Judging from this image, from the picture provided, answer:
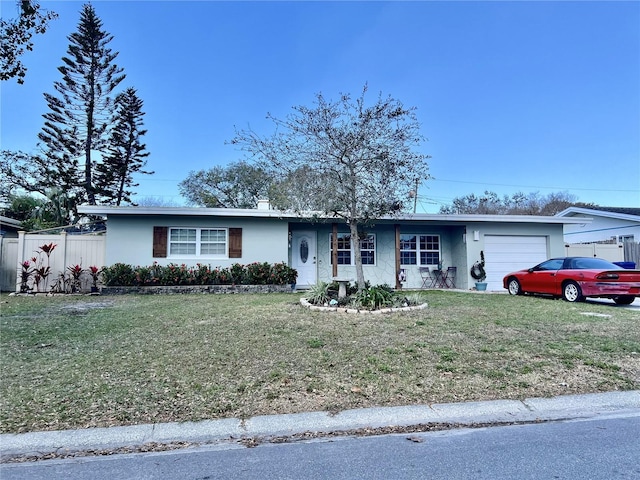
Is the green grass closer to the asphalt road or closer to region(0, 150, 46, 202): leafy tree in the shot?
the asphalt road

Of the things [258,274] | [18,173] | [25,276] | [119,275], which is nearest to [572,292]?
[258,274]

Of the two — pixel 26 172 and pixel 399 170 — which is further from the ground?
pixel 26 172

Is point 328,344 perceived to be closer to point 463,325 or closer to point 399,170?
point 463,325

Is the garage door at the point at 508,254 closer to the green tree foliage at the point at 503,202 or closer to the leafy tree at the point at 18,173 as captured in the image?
the green tree foliage at the point at 503,202

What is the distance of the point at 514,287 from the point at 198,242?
9.99 m

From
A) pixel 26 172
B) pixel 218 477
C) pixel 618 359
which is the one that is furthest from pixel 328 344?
pixel 26 172

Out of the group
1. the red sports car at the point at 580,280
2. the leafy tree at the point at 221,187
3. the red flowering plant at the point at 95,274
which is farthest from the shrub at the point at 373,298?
the leafy tree at the point at 221,187

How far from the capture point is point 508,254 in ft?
48.1

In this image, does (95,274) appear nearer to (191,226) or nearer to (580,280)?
(191,226)

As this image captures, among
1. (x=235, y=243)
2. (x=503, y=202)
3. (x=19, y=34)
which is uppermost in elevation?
(x=503, y=202)

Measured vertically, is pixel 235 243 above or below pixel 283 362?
above

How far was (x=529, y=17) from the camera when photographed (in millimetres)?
11602

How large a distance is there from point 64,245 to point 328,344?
1062 centimetres

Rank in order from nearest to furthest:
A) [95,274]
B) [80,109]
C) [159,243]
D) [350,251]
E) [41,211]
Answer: [95,274] → [159,243] → [350,251] → [41,211] → [80,109]
